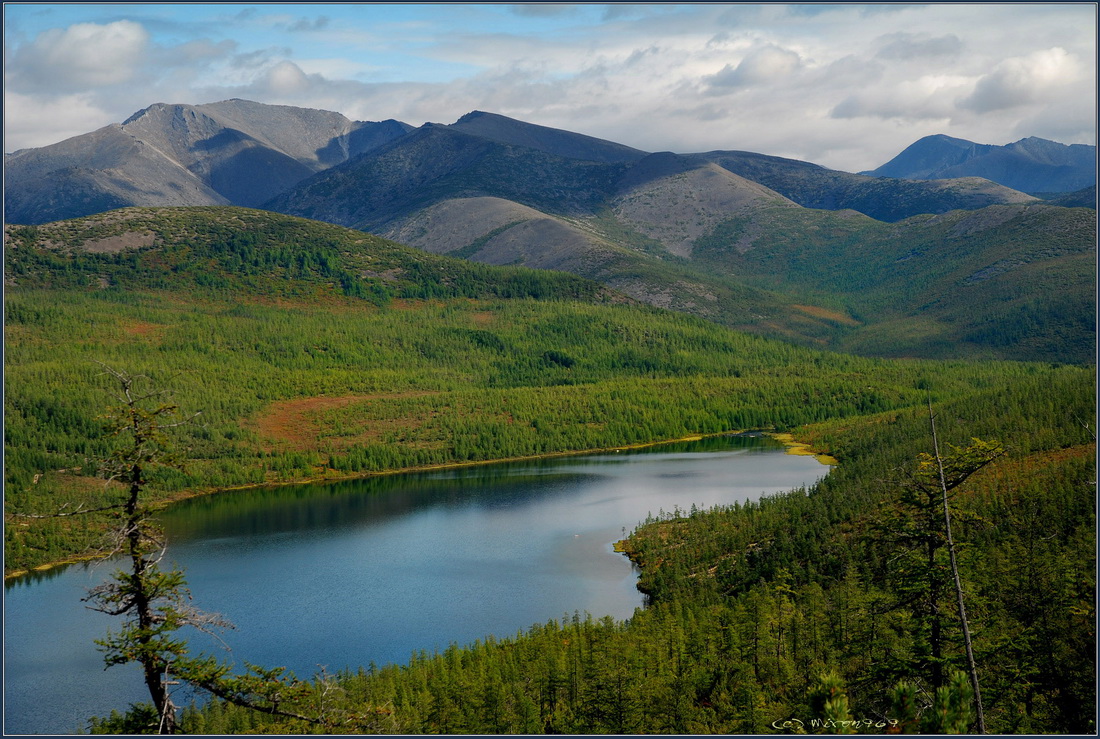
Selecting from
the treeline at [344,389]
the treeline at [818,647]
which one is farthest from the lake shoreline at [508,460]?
the treeline at [818,647]

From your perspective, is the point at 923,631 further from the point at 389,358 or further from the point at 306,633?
Answer: the point at 389,358

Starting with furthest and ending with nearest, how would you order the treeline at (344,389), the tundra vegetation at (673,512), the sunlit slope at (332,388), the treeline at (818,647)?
1. the sunlit slope at (332,388)
2. the treeline at (344,389)
3. the tundra vegetation at (673,512)
4. the treeline at (818,647)

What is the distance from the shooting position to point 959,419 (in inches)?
3802

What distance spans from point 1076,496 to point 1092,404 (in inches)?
1035

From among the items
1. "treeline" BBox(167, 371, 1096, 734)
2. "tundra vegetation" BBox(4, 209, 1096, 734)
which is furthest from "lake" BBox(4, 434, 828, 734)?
"treeline" BBox(167, 371, 1096, 734)

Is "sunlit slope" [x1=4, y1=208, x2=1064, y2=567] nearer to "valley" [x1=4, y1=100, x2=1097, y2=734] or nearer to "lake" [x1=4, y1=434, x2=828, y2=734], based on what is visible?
"valley" [x1=4, y1=100, x2=1097, y2=734]

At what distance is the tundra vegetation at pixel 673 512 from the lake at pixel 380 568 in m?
4.68

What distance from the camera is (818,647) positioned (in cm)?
4719

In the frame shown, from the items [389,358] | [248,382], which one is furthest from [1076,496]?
[389,358]

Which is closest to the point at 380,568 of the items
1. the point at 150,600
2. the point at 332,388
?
the point at 150,600

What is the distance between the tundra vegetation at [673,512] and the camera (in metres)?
36.6

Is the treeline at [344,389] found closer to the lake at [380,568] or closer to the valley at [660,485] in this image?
the valley at [660,485]

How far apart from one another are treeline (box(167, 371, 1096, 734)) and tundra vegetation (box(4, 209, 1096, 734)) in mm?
171

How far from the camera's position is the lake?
58.5m
